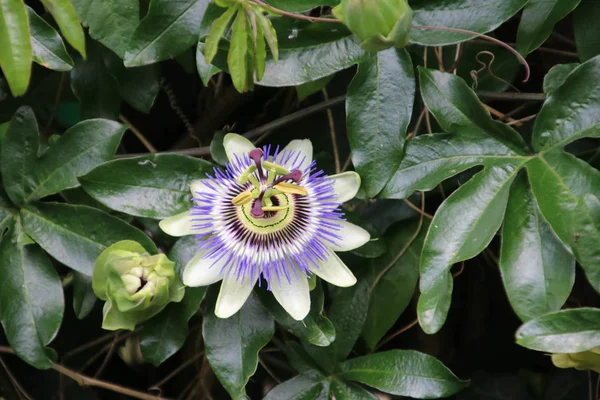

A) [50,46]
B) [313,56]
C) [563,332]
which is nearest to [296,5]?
[313,56]

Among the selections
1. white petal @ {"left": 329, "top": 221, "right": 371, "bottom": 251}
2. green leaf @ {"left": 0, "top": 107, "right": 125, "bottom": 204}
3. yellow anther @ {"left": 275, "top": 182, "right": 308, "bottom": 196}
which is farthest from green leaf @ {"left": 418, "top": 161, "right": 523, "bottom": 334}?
green leaf @ {"left": 0, "top": 107, "right": 125, "bottom": 204}

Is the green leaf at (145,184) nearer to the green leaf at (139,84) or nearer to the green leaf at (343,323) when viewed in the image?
the green leaf at (139,84)

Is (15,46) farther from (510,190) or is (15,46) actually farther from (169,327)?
(510,190)

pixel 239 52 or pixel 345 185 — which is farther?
pixel 345 185

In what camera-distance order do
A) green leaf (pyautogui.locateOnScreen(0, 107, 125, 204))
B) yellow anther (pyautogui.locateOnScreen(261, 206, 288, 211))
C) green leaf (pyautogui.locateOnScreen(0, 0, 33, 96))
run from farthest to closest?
green leaf (pyautogui.locateOnScreen(0, 107, 125, 204)) < yellow anther (pyautogui.locateOnScreen(261, 206, 288, 211)) < green leaf (pyautogui.locateOnScreen(0, 0, 33, 96))

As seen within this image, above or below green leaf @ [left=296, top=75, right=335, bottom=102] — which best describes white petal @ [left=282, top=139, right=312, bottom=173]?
below

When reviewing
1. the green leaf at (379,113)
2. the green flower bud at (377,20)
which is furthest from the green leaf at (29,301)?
the green flower bud at (377,20)

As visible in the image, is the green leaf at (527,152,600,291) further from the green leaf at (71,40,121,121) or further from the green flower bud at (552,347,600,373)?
the green leaf at (71,40,121,121)
